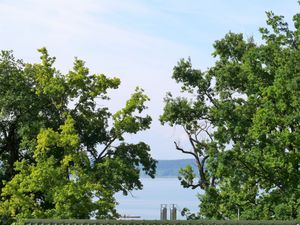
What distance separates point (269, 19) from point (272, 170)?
7.93m

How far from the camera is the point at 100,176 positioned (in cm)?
3466

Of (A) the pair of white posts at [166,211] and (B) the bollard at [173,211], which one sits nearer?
(A) the pair of white posts at [166,211]

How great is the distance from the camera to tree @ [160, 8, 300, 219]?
100 feet

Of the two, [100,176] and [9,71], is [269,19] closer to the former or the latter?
[100,176]

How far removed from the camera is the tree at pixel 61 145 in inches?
1324

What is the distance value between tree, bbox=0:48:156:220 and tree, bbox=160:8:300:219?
4233 mm

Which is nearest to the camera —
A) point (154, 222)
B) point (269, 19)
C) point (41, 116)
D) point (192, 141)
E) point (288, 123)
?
point (154, 222)

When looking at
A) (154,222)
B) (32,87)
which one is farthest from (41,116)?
(154,222)

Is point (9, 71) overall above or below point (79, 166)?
above

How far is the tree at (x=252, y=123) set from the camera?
1205 inches

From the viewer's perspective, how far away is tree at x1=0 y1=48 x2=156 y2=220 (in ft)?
110

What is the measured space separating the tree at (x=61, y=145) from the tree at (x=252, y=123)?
423 centimetres

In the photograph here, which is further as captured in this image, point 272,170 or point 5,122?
point 5,122

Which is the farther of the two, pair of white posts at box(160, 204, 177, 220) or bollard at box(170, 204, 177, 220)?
bollard at box(170, 204, 177, 220)
